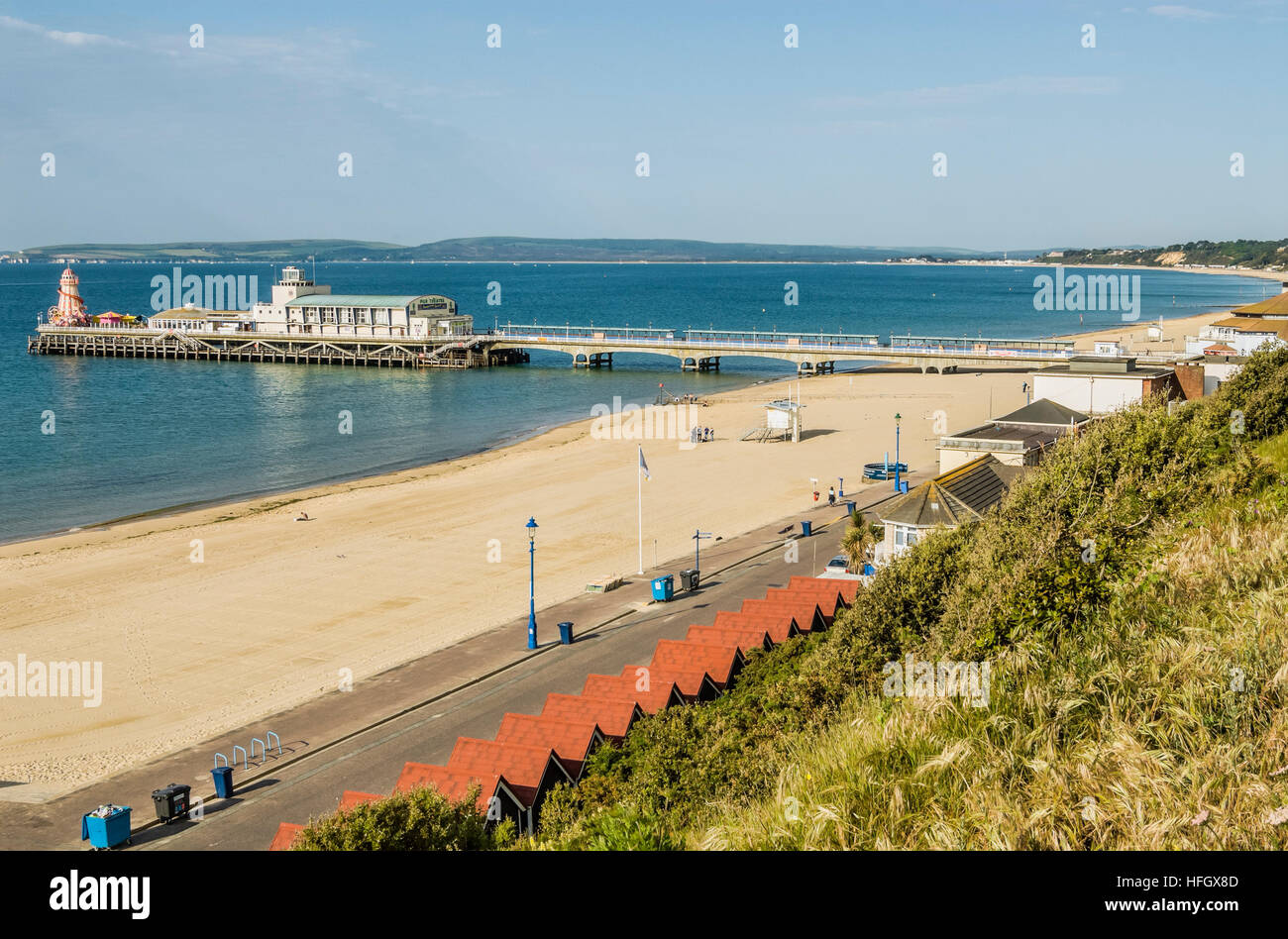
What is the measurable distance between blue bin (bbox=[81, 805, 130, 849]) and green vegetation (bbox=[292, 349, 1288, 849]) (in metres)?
7.35

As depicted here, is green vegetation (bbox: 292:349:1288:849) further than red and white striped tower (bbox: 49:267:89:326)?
No

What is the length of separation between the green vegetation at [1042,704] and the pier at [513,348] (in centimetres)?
6966

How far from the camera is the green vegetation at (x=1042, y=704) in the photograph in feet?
24.9

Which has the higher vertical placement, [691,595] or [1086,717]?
[1086,717]

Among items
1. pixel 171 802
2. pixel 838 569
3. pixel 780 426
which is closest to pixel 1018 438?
pixel 838 569

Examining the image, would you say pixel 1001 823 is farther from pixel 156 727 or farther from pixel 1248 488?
pixel 156 727

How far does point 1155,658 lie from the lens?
32.6 feet

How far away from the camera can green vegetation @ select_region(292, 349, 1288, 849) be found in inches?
299

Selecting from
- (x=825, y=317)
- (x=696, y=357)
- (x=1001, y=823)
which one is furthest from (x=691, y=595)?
(x=825, y=317)

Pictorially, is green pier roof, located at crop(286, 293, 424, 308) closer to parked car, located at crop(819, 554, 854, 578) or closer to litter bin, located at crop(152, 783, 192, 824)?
parked car, located at crop(819, 554, 854, 578)

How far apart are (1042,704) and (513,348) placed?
104924 millimetres

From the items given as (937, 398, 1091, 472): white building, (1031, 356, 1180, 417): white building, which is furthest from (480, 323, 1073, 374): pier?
(937, 398, 1091, 472): white building
